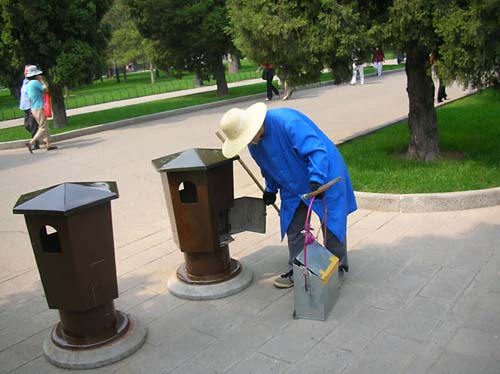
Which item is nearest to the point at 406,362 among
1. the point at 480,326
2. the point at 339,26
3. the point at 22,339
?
the point at 480,326

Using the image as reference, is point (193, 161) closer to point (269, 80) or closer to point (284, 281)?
point (284, 281)

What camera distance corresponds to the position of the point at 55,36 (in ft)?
42.7

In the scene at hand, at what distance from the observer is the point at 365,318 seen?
146 inches

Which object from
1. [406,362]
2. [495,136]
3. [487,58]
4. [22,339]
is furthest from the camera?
[495,136]

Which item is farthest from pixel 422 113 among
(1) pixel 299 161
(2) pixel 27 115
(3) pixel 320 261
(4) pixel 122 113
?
(4) pixel 122 113

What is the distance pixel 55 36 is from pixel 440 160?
32.2ft

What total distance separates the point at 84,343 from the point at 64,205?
0.96 m

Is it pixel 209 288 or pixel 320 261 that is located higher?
pixel 320 261

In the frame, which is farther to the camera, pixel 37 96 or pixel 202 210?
pixel 37 96

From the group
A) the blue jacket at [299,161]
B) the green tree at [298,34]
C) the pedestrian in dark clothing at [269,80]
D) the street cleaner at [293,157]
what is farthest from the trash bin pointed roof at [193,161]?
the pedestrian in dark clothing at [269,80]

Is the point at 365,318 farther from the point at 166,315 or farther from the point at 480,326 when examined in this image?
the point at 166,315

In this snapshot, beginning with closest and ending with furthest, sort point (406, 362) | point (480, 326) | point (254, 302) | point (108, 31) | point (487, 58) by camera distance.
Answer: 1. point (406, 362)
2. point (480, 326)
3. point (254, 302)
4. point (487, 58)
5. point (108, 31)

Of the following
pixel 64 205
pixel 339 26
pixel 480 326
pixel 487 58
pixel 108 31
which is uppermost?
pixel 108 31

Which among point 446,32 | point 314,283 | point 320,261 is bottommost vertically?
point 314,283
